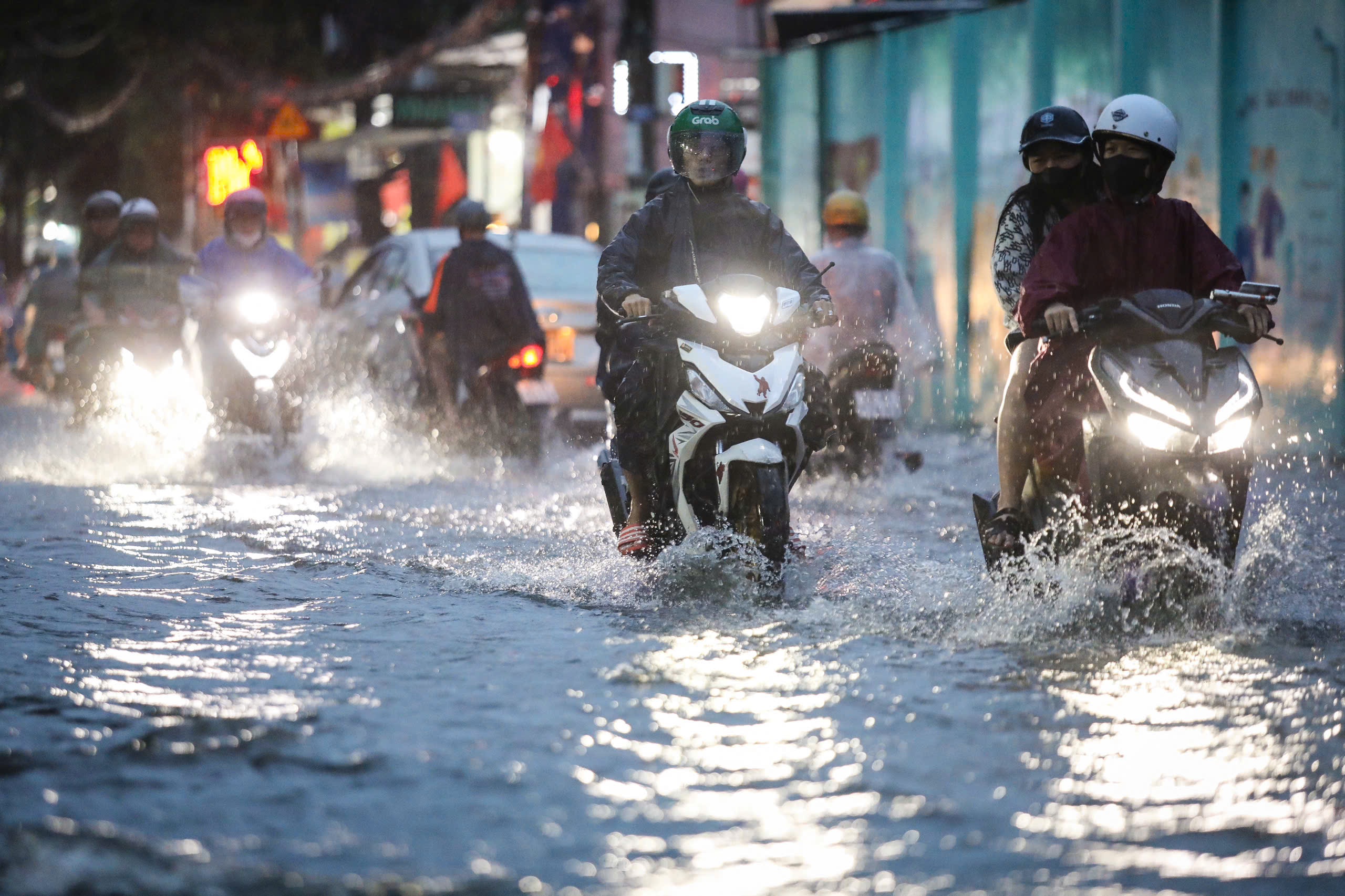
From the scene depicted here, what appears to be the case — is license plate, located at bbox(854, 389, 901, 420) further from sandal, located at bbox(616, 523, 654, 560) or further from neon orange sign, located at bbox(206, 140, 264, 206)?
neon orange sign, located at bbox(206, 140, 264, 206)

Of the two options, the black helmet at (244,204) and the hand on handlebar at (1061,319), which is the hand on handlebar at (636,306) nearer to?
the hand on handlebar at (1061,319)

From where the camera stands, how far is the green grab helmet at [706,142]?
707 centimetres

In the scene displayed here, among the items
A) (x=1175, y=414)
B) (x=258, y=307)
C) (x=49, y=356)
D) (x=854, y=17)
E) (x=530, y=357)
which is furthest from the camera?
(x=49, y=356)

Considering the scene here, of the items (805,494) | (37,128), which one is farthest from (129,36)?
(805,494)

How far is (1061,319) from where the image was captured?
577 cm

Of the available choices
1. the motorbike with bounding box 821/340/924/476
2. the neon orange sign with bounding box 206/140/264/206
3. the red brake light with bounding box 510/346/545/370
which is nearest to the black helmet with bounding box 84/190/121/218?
the red brake light with bounding box 510/346/545/370

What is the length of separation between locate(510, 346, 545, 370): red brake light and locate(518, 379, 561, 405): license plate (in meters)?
0.09

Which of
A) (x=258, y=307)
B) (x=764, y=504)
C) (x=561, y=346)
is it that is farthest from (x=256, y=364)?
(x=764, y=504)

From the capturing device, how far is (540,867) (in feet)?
11.5

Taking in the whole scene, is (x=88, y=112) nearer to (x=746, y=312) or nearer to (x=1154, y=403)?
(x=746, y=312)

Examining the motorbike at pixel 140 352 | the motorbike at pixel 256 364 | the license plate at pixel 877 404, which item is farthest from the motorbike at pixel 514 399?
the license plate at pixel 877 404

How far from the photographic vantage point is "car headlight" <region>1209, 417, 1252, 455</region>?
18.0 feet

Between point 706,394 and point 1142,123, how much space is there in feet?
5.33

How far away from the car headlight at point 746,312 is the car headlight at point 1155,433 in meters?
1.46
